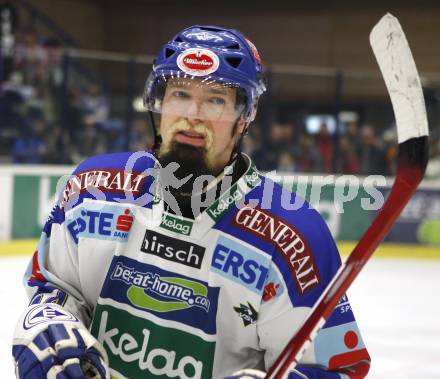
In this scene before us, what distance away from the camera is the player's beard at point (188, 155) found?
1.53 m

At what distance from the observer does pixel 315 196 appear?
23.2 ft

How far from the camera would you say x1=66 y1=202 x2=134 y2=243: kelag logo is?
1588 mm

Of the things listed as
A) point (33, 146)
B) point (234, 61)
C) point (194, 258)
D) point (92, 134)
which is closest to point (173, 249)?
point (194, 258)

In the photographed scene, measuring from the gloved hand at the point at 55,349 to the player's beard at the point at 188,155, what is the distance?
1.07 feet

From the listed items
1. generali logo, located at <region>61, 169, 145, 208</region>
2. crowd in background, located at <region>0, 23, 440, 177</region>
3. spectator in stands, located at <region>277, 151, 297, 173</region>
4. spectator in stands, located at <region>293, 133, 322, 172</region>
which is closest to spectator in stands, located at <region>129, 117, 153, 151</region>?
crowd in background, located at <region>0, 23, 440, 177</region>

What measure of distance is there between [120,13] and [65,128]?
6118mm

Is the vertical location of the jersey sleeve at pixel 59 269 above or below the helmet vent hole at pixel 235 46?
below

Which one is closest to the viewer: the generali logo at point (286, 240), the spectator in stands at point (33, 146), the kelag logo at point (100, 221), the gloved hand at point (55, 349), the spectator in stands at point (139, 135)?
the gloved hand at point (55, 349)

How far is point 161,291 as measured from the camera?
5.08 feet

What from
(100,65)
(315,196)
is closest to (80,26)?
(100,65)

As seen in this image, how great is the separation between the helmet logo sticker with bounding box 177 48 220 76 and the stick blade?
0.41 meters

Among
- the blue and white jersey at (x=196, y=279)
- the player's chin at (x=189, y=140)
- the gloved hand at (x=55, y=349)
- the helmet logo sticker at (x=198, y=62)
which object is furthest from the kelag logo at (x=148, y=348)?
the helmet logo sticker at (x=198, y=62)

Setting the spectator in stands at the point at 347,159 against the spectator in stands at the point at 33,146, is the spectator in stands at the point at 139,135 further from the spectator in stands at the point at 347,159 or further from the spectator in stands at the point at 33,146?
the spectator in stands at the point at 347,159

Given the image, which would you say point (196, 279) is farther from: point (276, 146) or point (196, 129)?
point (276, 146)
